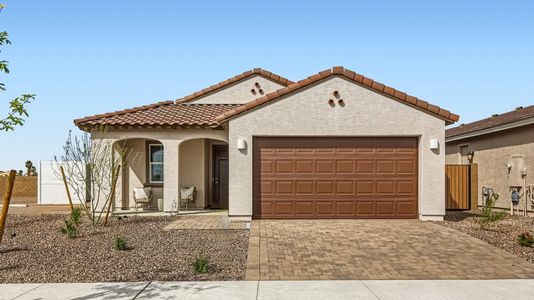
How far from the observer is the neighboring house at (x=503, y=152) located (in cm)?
1593

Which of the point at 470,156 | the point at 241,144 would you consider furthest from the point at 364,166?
the point at 470,156

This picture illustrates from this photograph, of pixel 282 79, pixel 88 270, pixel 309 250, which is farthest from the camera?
pixel 282 79

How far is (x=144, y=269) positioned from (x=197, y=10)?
8.61 meters

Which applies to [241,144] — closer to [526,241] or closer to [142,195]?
[142,195]

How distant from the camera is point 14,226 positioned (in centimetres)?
1329

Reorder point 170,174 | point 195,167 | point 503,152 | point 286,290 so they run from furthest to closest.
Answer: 1. point 503,152
2. point 195,167
3. point 170,174
4. point 286,290

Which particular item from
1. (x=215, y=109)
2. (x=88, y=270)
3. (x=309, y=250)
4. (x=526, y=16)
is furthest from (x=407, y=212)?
(x=88, y=270)

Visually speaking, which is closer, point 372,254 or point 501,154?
point 372,254

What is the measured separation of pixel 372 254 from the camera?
8.86 meters

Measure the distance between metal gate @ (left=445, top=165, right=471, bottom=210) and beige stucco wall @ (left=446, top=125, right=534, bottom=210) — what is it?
1697mm

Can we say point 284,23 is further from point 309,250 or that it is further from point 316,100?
point 309,250

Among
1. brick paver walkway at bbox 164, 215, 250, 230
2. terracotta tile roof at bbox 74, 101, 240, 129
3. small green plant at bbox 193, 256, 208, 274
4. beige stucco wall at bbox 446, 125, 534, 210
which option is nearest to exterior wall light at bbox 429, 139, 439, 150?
beige stucco wall at bbox 446, 125, 534, 210

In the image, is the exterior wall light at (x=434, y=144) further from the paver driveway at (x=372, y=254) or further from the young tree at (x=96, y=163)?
the young tree at (x=96, y=163)

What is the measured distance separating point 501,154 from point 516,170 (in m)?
1.32
